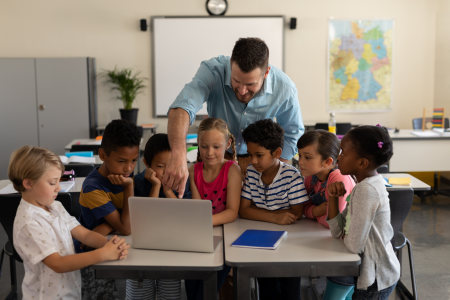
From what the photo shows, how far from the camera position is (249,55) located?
1780 mm

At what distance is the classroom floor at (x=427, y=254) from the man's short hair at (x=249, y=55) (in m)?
1.52

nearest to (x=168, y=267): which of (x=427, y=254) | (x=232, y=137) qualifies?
(x=232, y=137)

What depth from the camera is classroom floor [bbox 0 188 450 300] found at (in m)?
2.62

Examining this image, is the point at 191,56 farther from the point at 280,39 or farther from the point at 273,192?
the point at 273,192

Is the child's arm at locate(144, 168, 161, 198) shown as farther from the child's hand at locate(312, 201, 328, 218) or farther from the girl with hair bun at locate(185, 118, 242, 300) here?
the child's hand at locate(312, 201, 328, 218)

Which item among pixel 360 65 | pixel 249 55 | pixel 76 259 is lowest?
pixel 76 259

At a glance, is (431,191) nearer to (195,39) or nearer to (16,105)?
(195,39)

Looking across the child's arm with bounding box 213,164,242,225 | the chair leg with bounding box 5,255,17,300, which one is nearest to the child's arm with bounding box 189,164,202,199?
the child's arm with bounding box 213,164,242,225

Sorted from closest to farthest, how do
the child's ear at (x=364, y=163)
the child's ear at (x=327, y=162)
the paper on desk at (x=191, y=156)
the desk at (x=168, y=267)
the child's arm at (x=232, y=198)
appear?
1. the desk at (x=168, y=267)
2. the child's ear at (x=364, y=163)
3. the child's arm at (x=232, y=198)
4. the child's ear at (x=327, y=162)
5. the paper on desk at (x=191, y=156)

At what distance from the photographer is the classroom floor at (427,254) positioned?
2.62m

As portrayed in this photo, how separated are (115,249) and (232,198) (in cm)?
64

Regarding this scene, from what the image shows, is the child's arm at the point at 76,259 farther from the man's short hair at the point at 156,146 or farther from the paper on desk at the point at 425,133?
the paper on desk at the point at 425,133

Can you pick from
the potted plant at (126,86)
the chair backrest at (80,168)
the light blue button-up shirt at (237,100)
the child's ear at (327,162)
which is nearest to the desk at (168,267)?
the child's ear at (327,162)

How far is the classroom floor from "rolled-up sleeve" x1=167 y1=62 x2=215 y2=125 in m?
1.36
